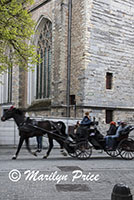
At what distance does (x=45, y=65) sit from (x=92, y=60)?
19.0 feet

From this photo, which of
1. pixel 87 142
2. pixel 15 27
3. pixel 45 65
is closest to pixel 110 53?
pixel 45 65

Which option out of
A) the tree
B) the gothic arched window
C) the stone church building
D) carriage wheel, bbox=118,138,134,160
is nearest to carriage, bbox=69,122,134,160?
carriage wheel, bbox=118,138,134,160

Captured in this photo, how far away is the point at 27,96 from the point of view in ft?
78.6

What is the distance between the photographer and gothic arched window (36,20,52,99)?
72.8 feet

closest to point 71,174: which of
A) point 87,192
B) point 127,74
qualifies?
point 87,192

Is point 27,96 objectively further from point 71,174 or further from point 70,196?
point 70,196

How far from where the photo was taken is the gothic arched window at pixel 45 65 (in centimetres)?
2220

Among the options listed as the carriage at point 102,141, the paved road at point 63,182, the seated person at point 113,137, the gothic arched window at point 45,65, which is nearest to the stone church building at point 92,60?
the gothic arched window at point 45,65

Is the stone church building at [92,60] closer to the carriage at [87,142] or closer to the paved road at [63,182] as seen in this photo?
the carriage at [87,142]

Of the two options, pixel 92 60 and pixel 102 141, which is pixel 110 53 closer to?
pixel 92 60

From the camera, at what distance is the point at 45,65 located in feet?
74.6

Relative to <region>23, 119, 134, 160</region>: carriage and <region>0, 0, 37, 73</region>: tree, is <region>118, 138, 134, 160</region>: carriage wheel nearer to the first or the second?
<region>23, 119, 134, 160</region>: carriage

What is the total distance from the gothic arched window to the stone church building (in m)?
1.44

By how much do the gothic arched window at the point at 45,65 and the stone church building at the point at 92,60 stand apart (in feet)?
4.72
